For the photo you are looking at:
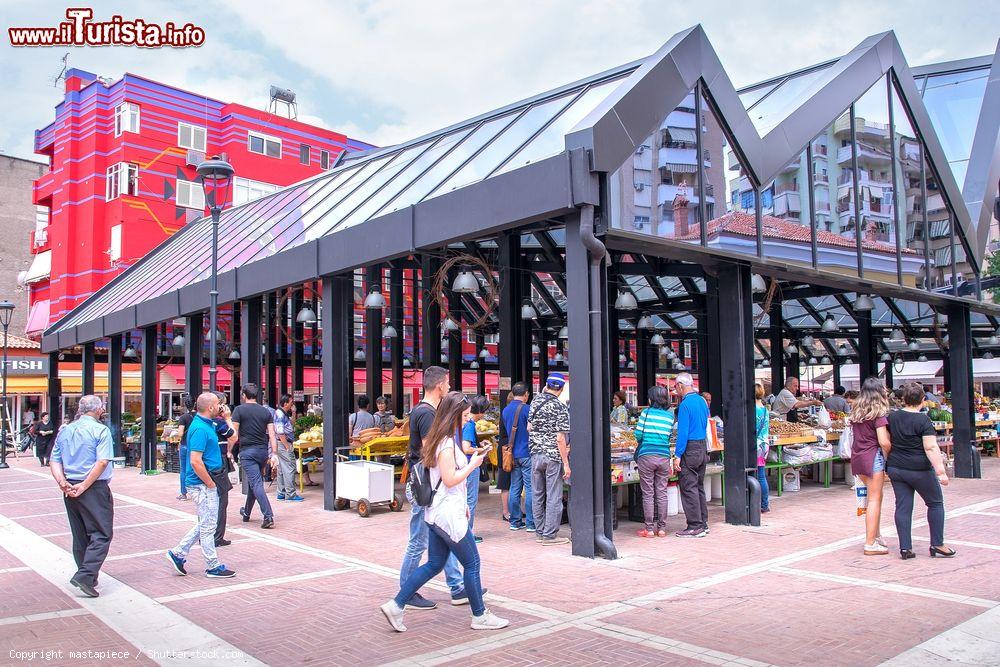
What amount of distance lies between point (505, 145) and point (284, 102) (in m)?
39.4

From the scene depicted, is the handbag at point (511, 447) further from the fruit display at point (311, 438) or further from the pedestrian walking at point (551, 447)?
the fruit display at point (311, 438)

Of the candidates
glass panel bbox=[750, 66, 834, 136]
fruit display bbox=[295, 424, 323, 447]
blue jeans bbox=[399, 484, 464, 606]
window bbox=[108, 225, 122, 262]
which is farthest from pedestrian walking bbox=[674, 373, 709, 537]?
window bbox=[108, 225, 122, 262]

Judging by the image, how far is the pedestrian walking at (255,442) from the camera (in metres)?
10.6

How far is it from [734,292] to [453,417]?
19.5ft

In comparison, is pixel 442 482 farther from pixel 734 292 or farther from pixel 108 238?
pixel 108 238

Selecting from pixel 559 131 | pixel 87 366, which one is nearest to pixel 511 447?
pixel 559 131

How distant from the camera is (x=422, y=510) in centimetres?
643

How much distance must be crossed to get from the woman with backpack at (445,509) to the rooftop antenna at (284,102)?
1700 inches

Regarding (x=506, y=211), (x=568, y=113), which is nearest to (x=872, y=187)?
(x=568, y=113)

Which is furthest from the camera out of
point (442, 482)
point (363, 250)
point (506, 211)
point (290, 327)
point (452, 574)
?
point (290, 327)

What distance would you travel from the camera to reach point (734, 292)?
→ 10461mm

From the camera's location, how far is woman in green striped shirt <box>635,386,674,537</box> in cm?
943

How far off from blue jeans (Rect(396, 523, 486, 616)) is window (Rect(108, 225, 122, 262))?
115ft

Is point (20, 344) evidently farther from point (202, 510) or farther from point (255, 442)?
point (202, 510)
